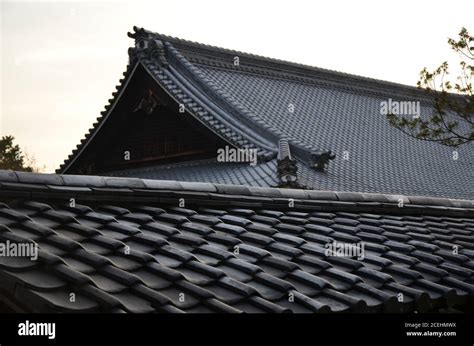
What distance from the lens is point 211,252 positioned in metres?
3.33

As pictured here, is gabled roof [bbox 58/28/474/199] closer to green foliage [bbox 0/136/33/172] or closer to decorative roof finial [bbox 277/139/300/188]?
decorative roof finial [bbox 277/139/300/188]

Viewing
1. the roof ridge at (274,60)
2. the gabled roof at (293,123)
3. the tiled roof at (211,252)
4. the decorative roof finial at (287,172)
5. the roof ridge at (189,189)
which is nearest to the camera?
the tiled roof at (211,252)

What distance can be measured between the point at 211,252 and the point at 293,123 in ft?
40.2

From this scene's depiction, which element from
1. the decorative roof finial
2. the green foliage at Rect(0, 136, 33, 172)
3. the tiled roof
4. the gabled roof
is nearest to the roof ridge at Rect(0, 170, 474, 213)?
the tiled roof

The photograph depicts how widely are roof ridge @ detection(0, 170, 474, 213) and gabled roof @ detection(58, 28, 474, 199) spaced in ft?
18.4

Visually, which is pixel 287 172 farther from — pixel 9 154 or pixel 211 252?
pixel 9 154

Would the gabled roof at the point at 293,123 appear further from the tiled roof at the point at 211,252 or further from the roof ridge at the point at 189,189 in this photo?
the tiled roof at the point at 211,252

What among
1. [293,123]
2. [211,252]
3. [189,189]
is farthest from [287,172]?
[211,252]

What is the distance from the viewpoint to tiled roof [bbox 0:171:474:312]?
2631 mm

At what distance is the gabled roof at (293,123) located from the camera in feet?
40.6

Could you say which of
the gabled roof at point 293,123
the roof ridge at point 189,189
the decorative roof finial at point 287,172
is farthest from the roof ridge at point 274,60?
the roof ridge at point 189,189

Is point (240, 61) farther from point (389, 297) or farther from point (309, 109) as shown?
point (389, 297)

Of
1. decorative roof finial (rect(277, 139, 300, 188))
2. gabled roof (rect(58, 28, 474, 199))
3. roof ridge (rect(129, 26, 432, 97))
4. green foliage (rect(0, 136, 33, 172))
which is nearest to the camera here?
decorative roof finial (rect(277, 139, 300, 188))

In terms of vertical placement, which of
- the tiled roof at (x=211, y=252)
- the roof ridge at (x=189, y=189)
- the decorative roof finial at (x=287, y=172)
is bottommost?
the tiled roof at (x=211, y=252)
